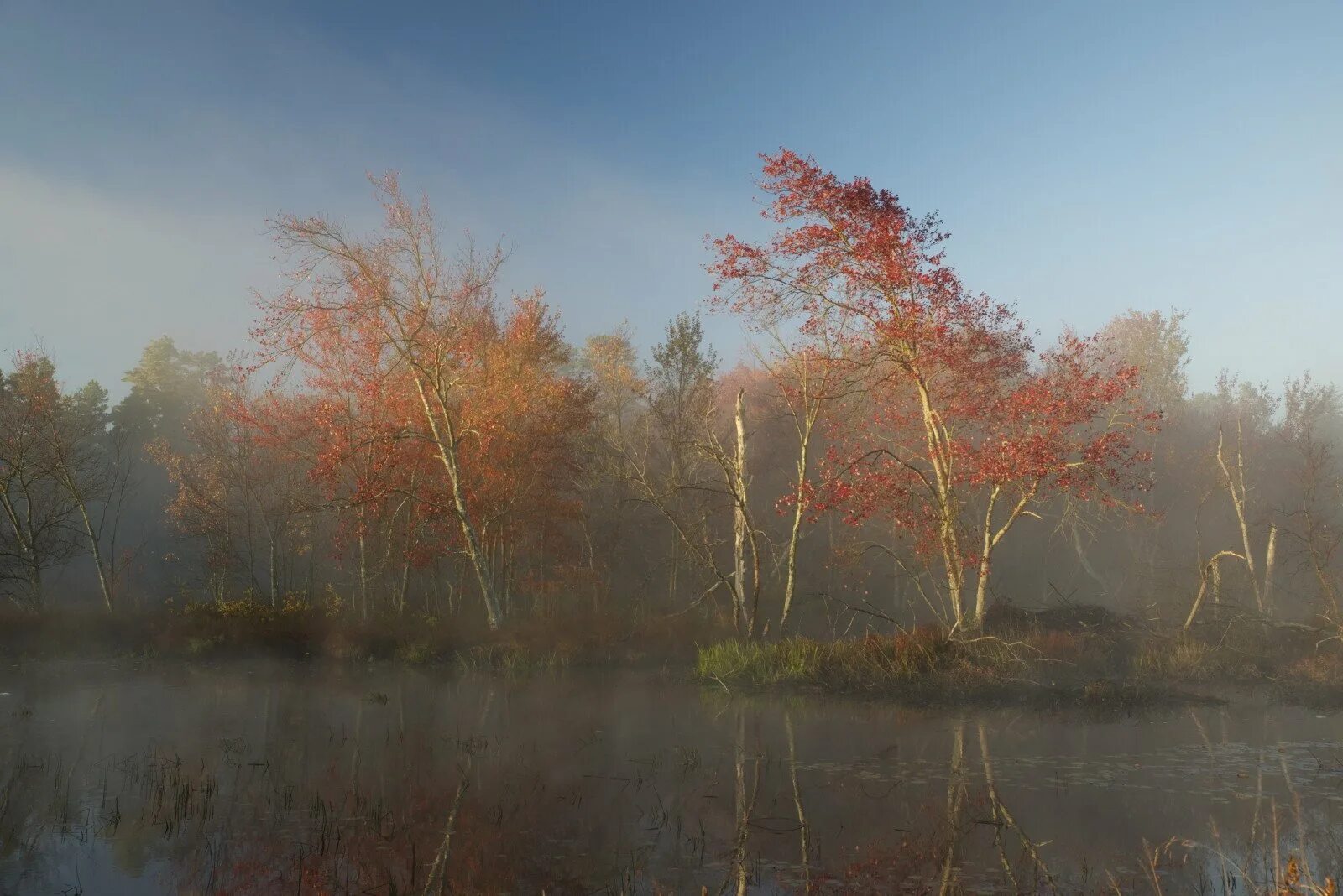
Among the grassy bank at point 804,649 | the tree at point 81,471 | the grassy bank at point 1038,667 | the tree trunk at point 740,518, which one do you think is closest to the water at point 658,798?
the grassy bank at point 1038,667

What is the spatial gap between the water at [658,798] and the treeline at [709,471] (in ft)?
19.4

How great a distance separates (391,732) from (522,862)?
267 inches

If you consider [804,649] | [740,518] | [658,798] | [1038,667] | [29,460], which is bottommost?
[658,798]

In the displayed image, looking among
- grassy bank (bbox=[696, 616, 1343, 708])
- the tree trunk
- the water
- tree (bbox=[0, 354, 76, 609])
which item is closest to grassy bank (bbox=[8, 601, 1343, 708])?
grassy bank (bbox=[696, 616, 1343, 708])

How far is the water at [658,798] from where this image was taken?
7.18 m

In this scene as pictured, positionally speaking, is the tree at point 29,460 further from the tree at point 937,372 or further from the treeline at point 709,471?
the tree at point 937,372

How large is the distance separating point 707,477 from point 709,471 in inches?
116

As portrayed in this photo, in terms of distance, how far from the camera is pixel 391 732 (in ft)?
44.4

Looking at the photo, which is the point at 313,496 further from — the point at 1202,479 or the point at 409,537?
the point at 1202,479

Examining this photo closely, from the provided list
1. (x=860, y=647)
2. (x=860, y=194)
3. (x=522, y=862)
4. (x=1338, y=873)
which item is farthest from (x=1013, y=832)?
(x=860, y=194)

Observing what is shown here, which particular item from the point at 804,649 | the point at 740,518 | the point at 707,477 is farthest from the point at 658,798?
the point at 707,477

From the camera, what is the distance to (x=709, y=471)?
3741 cm

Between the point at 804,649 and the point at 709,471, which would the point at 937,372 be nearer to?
the point at 804,649

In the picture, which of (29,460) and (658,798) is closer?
(658,798)
